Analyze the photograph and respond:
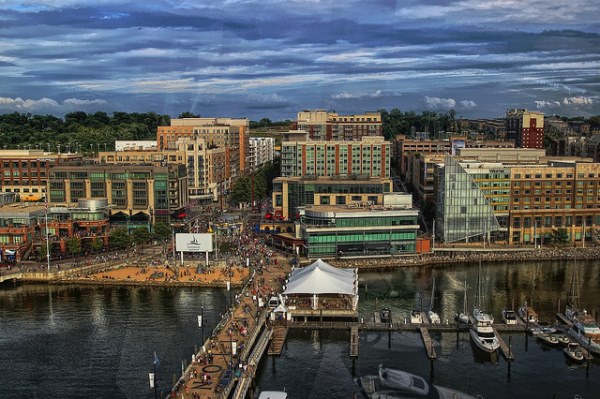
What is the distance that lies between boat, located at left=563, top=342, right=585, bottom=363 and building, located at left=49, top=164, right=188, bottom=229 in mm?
28788

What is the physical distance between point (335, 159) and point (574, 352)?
31.1 metres

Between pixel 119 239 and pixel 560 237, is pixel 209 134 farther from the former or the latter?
pixel 560 237

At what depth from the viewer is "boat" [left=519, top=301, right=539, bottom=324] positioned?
91.6 feet

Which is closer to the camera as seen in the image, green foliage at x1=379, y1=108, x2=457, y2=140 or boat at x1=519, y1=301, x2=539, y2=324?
boat at x1=519, y1=301, x2=539, y2=324

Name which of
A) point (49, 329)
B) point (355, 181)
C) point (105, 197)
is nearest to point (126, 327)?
point (49, 329)

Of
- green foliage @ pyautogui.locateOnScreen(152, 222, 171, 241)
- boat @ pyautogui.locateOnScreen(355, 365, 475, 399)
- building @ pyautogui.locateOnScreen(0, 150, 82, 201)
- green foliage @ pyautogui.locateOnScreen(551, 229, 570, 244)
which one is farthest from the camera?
building @ pyautogui.locateOnScreen(0, 150, 82, 201)

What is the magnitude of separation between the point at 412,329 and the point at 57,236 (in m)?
24.7

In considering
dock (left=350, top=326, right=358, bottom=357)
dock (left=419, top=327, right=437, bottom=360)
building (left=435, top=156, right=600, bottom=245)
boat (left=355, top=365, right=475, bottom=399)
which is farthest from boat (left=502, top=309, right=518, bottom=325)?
building (left=435, top=156, right=600, bottom=245)

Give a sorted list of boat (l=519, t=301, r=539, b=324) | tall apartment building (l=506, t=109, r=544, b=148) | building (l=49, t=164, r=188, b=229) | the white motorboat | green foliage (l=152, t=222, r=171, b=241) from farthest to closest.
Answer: tall apartment building (l=506, t=109, r=544, b=148), building (l=49, t=164, r=188, b=229), green foliage (l=152, t=222, r=171, b=241), boat (l=519, t=301, r=539, b=324), the white motorboat

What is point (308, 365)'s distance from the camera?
24312 mm

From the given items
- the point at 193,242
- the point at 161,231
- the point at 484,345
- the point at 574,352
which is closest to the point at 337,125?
the point at 161,231

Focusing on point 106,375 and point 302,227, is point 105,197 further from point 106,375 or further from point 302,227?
point 106,375

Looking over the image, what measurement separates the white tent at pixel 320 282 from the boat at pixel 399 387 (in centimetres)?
698

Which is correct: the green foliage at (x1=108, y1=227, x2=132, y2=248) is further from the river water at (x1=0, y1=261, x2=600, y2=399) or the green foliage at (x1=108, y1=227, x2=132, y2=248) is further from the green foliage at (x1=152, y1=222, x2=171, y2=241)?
the river water at (x1=0, y1=261, x2=600, y2=399)
